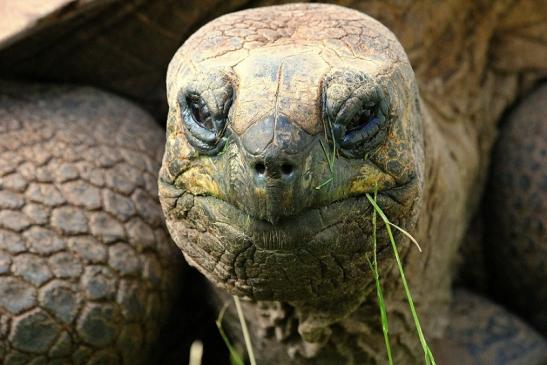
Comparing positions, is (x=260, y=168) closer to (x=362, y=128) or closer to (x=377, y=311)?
(x=362, y=128)

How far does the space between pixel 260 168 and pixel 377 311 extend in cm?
85

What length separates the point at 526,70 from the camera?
358 cm

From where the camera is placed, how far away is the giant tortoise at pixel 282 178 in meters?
1.96

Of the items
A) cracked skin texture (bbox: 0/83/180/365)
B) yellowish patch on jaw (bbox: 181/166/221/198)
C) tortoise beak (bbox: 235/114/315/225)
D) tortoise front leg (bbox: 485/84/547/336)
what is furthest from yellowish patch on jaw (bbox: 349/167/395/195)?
tortoise front leg (bbox: 485/84/547/336)

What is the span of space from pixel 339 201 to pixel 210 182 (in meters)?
0.26

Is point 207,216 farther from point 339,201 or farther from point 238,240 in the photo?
point 339,201

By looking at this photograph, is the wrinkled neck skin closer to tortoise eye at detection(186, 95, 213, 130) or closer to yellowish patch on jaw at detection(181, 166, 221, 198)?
yellowish patch on jaw at detection(181, 166, 221, 198)

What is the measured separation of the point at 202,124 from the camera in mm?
2045

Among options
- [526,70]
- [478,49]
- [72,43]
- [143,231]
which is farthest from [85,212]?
[526,70]

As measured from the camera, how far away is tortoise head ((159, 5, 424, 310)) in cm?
188

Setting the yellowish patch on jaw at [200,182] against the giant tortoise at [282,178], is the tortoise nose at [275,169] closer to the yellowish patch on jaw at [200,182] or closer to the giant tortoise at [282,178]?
the giant tortoise at [282,178]

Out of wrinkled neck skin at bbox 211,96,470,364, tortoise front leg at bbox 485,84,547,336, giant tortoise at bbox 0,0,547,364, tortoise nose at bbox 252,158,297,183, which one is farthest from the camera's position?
tortoise front leg at bbox 485,84,547,336

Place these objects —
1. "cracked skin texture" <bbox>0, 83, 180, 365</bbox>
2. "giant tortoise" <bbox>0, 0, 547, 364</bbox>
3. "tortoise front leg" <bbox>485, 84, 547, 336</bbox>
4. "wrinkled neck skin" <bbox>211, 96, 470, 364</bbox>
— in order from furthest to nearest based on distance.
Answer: "tortoise front leg" <bbox>485, 84, 547, 336</bbox> < "cracked skin texture" <bbox>0, 83, 180, 365</bbox> < "wrinkled neck skin" <bbox>211, 96, 470, 364</bbox> < "giant tortoise" <bbox>0, 0, 547, 364</bbox>

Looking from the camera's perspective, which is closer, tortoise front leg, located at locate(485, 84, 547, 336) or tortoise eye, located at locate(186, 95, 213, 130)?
tortoise eye, located at locate(186, 95, 213, 130)
